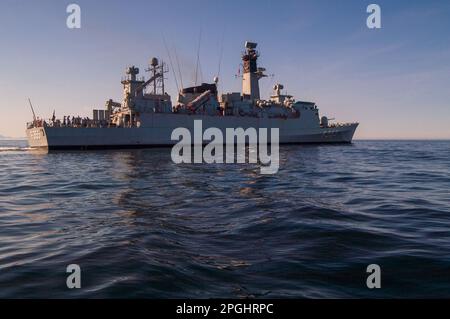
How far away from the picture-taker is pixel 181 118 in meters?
52.8

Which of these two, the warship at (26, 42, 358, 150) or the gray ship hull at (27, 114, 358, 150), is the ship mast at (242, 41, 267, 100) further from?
the gray ship hull at (27, 114, 358, 150)

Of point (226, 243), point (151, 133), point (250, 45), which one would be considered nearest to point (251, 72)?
point (250, 45)

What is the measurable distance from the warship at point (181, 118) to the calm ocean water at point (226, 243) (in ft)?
116

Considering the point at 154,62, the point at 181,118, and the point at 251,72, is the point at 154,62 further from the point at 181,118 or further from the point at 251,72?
the point at 251,72

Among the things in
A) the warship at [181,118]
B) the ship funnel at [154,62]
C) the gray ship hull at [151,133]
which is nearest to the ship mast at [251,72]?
the warship at [181,118]

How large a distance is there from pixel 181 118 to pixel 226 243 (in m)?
47.1

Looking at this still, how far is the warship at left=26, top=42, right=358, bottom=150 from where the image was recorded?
154ft

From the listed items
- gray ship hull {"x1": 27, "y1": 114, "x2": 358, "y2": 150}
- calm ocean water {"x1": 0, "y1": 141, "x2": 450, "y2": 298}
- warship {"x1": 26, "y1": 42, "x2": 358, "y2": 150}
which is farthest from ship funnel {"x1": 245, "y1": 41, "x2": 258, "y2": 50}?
calm ocean water {"x1": 0, "y1": 141, "x2": 450, "y2": 298}

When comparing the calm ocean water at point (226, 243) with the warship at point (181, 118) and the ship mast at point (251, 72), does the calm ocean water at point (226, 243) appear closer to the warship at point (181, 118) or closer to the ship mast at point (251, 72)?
the warship at point (181, 118)

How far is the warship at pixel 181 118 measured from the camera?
154ft

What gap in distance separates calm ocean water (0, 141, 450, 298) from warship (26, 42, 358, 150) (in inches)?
1392

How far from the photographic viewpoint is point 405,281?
501 centimetres
